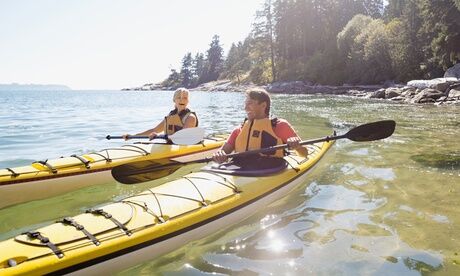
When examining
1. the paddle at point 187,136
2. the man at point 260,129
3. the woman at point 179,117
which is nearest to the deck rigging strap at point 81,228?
the man at point 260,129

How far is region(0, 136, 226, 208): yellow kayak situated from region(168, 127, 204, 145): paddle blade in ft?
2.29

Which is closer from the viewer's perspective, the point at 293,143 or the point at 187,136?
the point at 293,143

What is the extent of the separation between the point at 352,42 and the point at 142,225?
43.4 m

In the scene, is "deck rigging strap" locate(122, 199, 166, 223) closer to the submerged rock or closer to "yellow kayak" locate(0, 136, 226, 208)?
"yellow kayak" locate(0, 136, 226, 208)

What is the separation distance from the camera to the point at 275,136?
5.08m

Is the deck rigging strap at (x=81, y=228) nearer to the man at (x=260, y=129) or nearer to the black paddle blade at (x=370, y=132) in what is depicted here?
the man at (x=260, y=129)

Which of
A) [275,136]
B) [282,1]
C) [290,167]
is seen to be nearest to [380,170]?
[290,167]

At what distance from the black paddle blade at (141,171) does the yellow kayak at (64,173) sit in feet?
0.39

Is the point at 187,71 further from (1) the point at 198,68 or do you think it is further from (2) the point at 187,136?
(2) the point at 187,136

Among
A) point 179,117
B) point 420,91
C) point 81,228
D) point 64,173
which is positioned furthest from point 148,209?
point 420,91

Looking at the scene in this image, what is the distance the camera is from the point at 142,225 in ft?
11.0

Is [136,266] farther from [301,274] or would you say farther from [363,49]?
[363,49]

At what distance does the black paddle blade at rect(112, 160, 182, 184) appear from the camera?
4449 millimetres

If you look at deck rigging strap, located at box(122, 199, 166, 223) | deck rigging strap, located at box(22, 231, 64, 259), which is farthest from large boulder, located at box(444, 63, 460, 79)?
deck rigging strap, located at box(22, 231, 64, 259)
